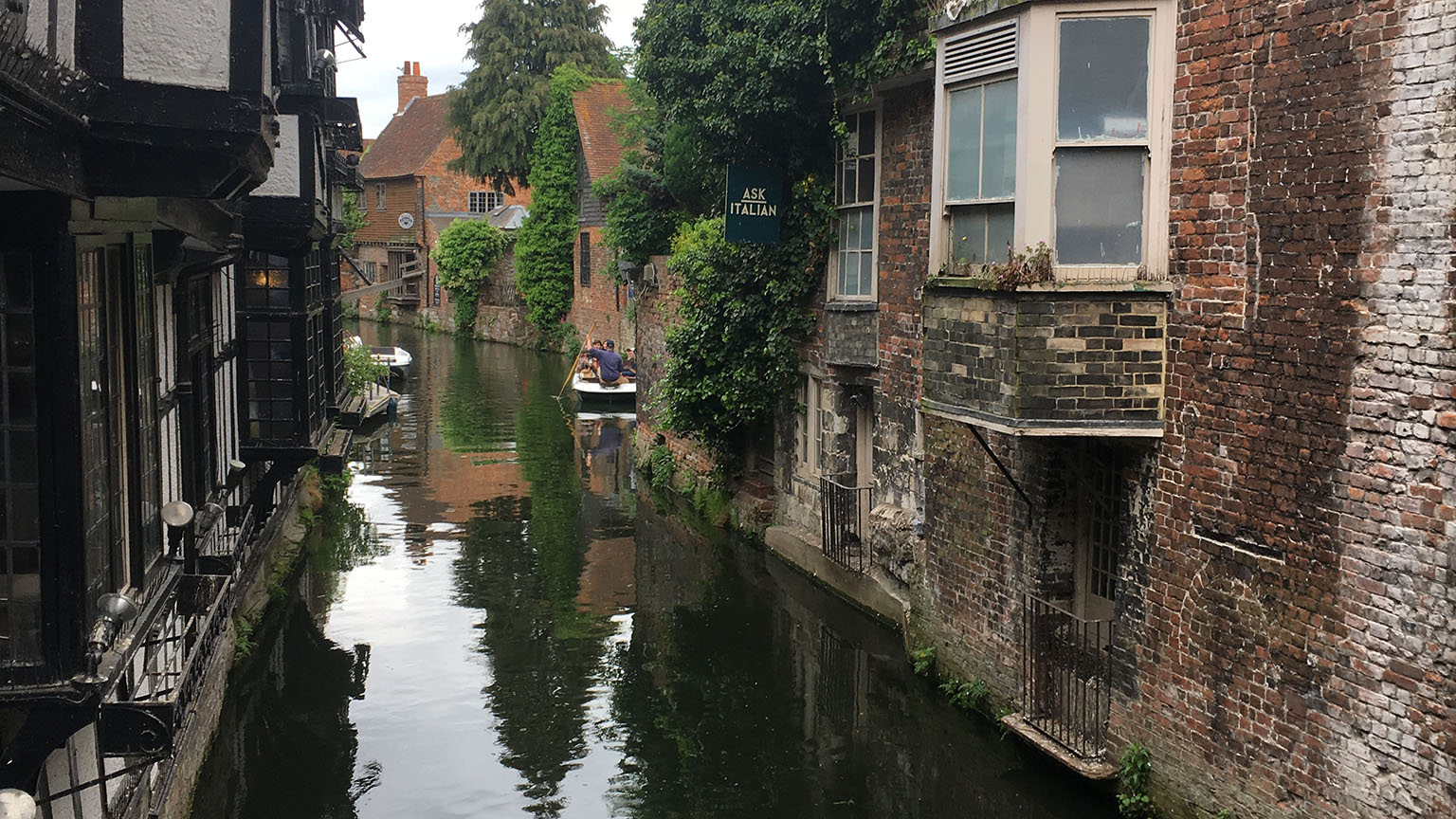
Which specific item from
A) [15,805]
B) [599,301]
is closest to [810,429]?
[15,805]

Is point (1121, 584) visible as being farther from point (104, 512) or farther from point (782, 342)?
point (782, 342)

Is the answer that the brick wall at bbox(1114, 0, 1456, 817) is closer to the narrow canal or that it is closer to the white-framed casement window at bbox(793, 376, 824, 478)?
the narrow canal

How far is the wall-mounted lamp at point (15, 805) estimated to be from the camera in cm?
542

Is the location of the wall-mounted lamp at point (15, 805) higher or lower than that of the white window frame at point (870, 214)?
lower

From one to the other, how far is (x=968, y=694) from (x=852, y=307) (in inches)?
201

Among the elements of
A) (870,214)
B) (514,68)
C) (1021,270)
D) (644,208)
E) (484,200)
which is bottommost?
(1021,270)

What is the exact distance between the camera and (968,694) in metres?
12.0

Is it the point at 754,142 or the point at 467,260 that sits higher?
the point at 754,142

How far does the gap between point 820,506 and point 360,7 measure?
393 inches

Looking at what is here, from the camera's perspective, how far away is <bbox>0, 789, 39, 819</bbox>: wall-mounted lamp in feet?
17.8

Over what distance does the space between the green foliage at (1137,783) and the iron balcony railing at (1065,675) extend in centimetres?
46

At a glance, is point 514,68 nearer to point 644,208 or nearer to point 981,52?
point 644,208

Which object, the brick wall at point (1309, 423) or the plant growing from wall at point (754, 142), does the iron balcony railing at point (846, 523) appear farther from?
the brick wall at point (1309, 423)

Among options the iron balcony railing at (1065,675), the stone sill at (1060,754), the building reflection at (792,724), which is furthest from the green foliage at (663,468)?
the stone sill at (1060,754)
